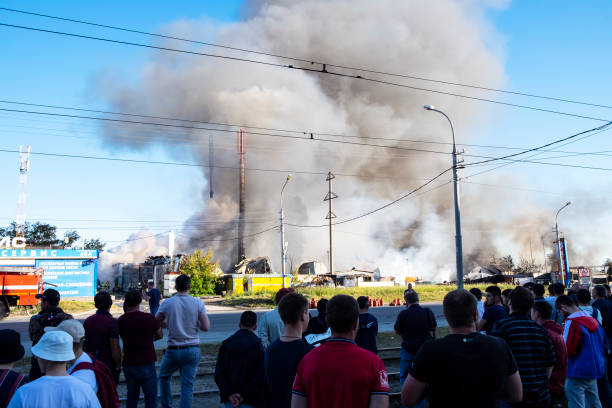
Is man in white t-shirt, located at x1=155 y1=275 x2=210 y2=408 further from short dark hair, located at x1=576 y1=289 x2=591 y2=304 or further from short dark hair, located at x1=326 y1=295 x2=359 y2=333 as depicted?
short dark hair, located at x1=576 y1=289 x2=591 y2=304

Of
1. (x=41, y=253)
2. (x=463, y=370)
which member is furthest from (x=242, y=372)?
(x=41, y=253)

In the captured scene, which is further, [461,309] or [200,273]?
[200,273]

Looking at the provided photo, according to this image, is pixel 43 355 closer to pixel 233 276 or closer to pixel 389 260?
pixel 233 276

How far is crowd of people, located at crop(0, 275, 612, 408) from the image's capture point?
2.59 metres

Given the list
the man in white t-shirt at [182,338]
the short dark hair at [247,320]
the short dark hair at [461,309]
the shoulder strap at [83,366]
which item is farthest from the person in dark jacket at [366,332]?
the shoulder strap at [83,366]

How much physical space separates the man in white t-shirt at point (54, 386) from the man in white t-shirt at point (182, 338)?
110 inches

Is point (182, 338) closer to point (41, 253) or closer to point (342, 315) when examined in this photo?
point (342, 315)

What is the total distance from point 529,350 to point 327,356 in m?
1.94

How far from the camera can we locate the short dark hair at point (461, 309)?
8.91 feet

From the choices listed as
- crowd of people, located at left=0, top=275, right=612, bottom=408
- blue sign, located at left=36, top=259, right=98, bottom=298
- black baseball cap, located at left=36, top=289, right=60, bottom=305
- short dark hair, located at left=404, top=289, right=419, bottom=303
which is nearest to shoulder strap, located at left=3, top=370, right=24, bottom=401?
crowd of people, located at left=0, top=275, right=612, bottom=408

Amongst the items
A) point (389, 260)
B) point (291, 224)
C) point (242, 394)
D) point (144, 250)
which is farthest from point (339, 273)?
point (242, 394)

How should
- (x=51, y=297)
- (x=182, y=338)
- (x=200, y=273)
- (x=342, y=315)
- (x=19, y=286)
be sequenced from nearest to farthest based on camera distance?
1. (x=342, y=315)
2. (x=51, y=297)
3. (x=182, y=338)
4. (x=19, y=286)
5. (x=200, y=273)

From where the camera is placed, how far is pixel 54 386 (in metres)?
2.53

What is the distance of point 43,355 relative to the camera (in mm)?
2592
